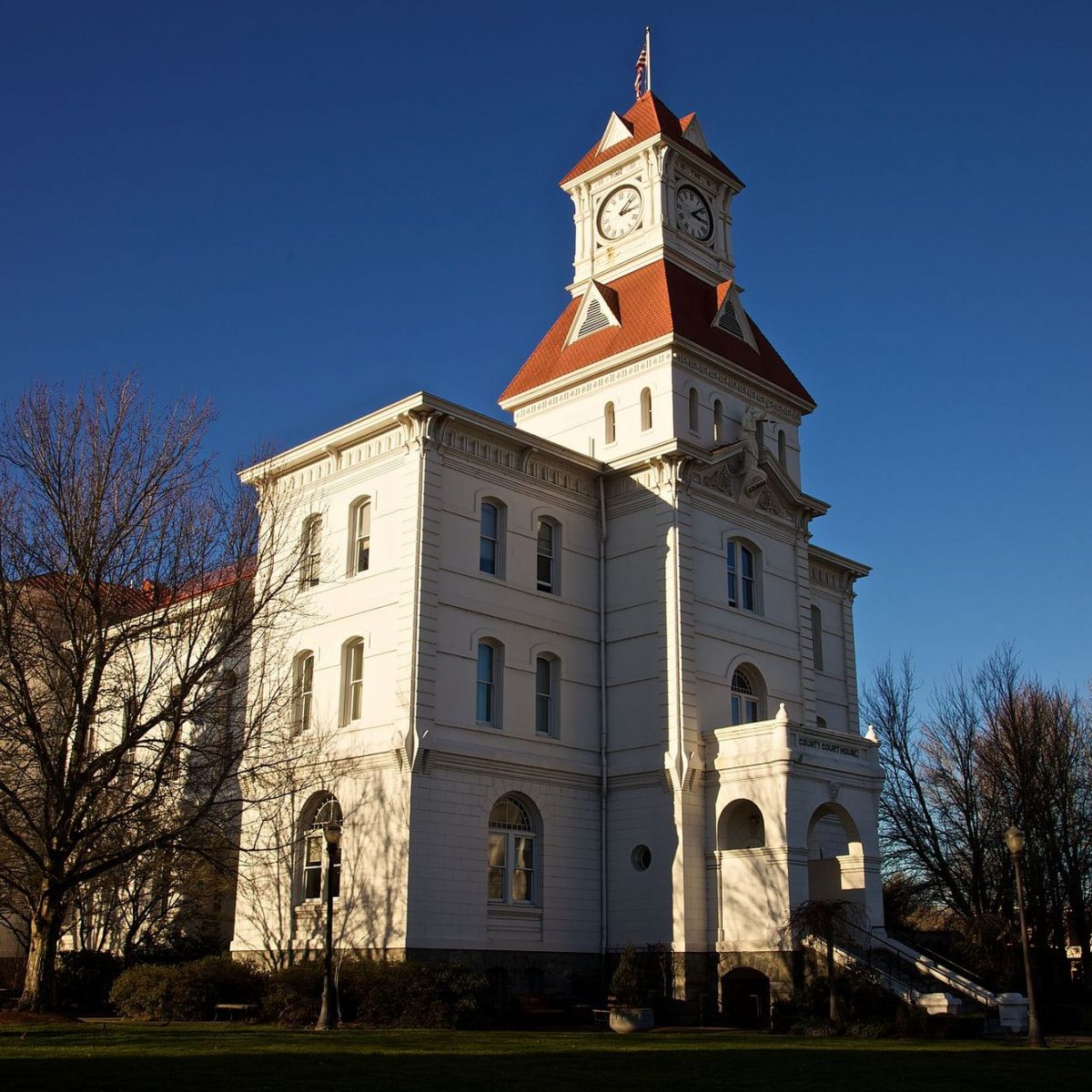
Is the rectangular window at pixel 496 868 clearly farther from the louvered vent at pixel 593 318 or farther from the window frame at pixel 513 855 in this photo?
the louvered vent at pixel 593 318

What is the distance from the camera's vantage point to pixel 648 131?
43156 millimetres

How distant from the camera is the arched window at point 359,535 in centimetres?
3366

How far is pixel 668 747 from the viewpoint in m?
33.2

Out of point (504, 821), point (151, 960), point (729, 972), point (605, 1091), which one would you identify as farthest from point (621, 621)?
point (605, 1091)

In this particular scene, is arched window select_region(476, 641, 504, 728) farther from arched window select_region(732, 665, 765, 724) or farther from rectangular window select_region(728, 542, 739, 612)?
rectangular window select_region(728, 542, 739, 612)

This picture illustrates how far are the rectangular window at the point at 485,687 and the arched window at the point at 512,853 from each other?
2.12 m

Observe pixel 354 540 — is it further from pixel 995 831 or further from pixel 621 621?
pixel 995 831

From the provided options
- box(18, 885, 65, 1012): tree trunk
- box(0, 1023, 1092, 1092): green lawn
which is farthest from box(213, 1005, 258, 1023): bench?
box(18, 885, 65, 1012): tree trunk

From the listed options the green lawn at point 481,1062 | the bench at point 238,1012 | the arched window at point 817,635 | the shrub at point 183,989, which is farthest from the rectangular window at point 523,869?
the arched window at point 817,635

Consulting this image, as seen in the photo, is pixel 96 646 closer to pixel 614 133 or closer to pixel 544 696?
pixel 544 696

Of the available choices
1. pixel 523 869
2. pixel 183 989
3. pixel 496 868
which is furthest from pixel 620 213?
pixel 183 989

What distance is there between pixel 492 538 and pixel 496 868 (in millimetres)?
8436

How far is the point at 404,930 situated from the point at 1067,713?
32.4 meters

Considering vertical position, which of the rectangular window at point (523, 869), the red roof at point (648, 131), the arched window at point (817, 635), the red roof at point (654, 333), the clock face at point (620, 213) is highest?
the red roof at point (648, 131)
